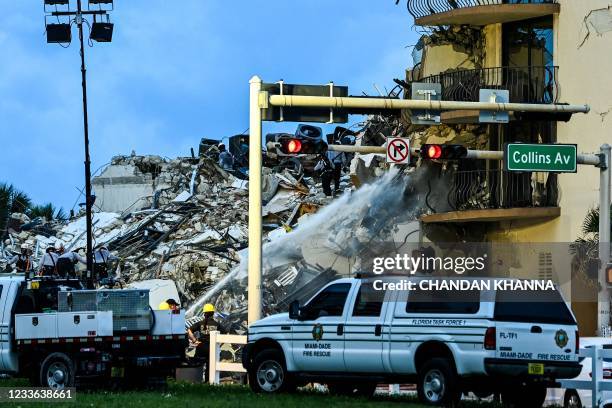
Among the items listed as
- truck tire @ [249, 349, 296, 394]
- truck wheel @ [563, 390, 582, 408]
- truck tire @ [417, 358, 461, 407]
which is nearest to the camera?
truck tire @ [417, 358, 461, 407]

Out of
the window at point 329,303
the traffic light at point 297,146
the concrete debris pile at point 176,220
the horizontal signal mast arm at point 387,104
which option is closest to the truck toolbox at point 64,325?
the window at point 329,303

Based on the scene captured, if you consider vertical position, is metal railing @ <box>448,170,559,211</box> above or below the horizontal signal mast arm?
below

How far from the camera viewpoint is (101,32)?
39.2 m

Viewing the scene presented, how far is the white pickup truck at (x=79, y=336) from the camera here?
75.7ft

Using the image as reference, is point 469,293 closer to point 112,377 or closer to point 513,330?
point 513,330

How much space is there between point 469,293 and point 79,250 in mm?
27925

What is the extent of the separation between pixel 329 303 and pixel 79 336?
→ 4.18 metres

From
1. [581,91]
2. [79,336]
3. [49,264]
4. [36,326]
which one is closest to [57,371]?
[79,336]

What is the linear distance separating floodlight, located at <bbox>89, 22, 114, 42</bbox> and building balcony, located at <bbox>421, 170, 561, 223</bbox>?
→ 34.0 feet

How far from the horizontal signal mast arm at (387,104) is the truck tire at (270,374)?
622cm

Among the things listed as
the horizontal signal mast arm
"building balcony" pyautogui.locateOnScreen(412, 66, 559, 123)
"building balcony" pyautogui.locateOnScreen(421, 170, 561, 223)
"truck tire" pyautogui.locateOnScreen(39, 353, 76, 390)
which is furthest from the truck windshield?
"building balcony" pyautogui.locateOnScreen(412, 66, 559, 123)

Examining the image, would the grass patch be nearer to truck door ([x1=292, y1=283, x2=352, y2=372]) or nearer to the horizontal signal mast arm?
truck door ([x1=292, y1=283, x2=352, y2=372])

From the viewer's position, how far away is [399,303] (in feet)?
70.1

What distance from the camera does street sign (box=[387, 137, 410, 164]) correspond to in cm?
3045
